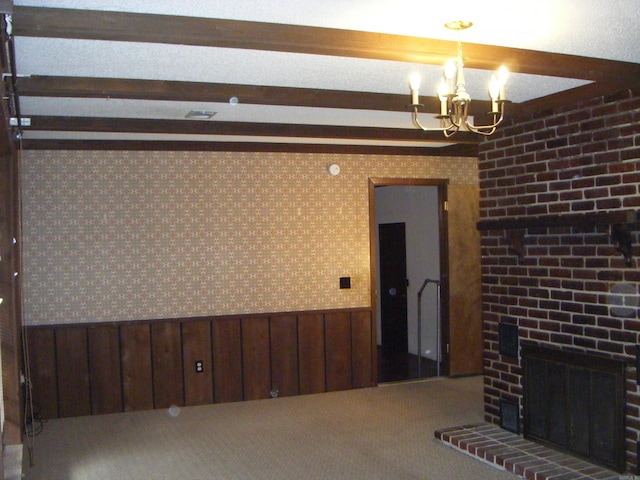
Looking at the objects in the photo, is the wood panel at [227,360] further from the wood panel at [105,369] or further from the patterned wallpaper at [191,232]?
the wood panel at [105,369]

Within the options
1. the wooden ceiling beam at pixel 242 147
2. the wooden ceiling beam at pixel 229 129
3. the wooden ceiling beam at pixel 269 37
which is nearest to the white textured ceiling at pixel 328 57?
the wooden ceiling beam at pixel 269 37

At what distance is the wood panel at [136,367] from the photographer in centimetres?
580

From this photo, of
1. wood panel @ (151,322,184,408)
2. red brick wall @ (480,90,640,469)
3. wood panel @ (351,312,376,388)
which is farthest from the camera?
wood panel @ (351,312,376,388)

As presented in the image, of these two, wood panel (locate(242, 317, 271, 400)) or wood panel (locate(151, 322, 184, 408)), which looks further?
wood panel (locate(242, 317, 271, 400))

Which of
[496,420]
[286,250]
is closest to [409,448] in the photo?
[496,420]

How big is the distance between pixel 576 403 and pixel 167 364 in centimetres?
348

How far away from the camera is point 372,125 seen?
5.61 meters

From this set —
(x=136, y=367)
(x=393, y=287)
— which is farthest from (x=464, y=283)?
(x=136, y=367)

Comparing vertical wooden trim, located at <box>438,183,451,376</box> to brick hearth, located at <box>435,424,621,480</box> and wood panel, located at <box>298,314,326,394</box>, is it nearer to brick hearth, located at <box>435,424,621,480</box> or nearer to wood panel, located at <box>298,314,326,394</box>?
wood panel, located at <box>298,314,326,394</box>

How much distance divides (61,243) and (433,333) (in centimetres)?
410

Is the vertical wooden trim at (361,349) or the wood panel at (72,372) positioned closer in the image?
the wood panel at (72,372)

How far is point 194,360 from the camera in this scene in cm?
600

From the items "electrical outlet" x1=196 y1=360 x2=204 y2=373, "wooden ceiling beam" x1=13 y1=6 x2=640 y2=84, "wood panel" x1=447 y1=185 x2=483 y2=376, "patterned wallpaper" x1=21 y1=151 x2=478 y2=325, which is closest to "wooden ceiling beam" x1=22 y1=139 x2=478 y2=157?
"patterned wallpaper" x1=21 y1=151 x2=478 y2=325

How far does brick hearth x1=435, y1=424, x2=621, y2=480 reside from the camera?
3.89 m
